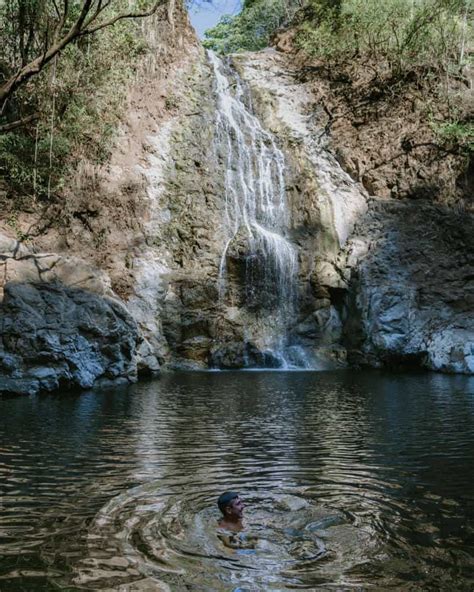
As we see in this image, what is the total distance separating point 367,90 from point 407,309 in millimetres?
15362

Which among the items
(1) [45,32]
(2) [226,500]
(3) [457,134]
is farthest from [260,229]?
(2) [226,500]

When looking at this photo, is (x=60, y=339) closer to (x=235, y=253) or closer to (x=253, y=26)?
(x=235, y=253)

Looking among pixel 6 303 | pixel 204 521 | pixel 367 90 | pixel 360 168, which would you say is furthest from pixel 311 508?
pixel 367 90

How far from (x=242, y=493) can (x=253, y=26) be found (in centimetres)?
5319

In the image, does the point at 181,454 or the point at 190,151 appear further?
the point at 190,151

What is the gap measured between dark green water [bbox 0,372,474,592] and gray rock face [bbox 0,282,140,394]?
9.36 ft

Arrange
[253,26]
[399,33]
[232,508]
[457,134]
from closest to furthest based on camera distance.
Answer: [232,508] < [457,134] < [399,33] < [253,26]

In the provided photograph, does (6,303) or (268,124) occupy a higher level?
(268,124)

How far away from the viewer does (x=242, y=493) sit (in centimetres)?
679

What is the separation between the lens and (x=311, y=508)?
6164mm

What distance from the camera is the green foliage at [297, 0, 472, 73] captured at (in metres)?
31.9

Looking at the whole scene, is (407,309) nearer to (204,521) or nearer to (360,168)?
(360,168)

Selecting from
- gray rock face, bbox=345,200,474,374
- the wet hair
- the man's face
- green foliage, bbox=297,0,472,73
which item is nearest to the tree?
the wet hair

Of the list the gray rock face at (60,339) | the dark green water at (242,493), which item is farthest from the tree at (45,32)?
the dark green water at (242,493)
